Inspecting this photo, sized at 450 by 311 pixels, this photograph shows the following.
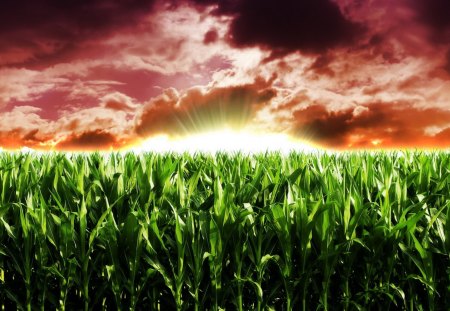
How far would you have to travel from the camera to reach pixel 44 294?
7.55ft

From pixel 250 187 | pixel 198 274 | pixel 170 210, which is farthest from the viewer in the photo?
pixel 250 187

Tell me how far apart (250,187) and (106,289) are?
931 mm

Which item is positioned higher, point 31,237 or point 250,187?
point 250,187

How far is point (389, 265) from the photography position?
2.17 meters

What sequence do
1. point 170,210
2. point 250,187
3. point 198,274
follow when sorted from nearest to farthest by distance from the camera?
point 198,274, point 170,210, point 250,187

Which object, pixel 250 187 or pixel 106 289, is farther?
pixel 250 187

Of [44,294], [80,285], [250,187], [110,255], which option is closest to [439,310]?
[250,187]

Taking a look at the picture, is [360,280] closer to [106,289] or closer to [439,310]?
[439,310]

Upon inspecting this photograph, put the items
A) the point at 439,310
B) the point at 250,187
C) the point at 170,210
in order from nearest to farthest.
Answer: the point at 439,310, the point at 170,210, the point at 250,187

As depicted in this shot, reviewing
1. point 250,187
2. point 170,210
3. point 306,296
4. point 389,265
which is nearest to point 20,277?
point 170,210

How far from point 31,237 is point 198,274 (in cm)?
88

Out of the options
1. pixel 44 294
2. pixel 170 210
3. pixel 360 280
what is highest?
pixel 170 210

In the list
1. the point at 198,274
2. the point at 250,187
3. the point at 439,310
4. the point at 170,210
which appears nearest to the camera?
the point at 198,274

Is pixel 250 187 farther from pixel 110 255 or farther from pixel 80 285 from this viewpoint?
pixel 80 285
